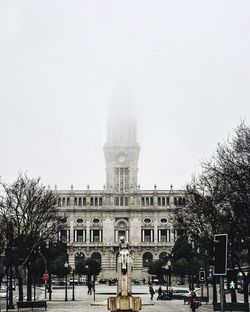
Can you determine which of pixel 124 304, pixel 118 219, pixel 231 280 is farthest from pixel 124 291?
pixel 118 219

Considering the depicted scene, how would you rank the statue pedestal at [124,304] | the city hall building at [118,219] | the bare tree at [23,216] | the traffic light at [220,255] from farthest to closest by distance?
1. the city hall building at [118,219]
2. the bare tree at [23,216]
3. the statue pedestal at [124,304]
4. the traffic light at [220,255]

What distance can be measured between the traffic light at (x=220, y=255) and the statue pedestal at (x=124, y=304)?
42.7ft

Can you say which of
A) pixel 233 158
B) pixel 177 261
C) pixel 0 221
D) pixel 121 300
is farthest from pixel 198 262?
pixel 121 300

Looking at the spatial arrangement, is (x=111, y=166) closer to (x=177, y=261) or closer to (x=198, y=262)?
(x=177, y=261)

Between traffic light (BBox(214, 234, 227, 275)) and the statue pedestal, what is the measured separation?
13.0m

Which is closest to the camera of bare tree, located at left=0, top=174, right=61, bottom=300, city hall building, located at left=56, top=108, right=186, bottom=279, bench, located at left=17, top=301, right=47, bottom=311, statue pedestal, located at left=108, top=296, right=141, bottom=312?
statue pedestal, located at left=108, top=296, right=141, bottom=312

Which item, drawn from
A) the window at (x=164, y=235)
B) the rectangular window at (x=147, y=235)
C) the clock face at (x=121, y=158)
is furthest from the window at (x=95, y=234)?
the clock face at (x=121, y=158)

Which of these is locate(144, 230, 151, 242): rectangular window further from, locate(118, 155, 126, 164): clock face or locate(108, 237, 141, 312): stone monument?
locate(108, 237, 141, 312): stone monument

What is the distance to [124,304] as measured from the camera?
31906 mm

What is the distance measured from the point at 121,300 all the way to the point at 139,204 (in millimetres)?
132025

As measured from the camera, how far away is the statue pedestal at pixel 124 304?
31.9 m

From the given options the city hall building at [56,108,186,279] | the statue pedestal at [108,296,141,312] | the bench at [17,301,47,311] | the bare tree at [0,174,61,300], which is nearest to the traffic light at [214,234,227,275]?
the statue pedestal at [108,296,141,312]

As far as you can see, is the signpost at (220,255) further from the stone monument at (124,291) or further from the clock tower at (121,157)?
the clock tower at (121,157)

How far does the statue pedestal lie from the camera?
31.9m
